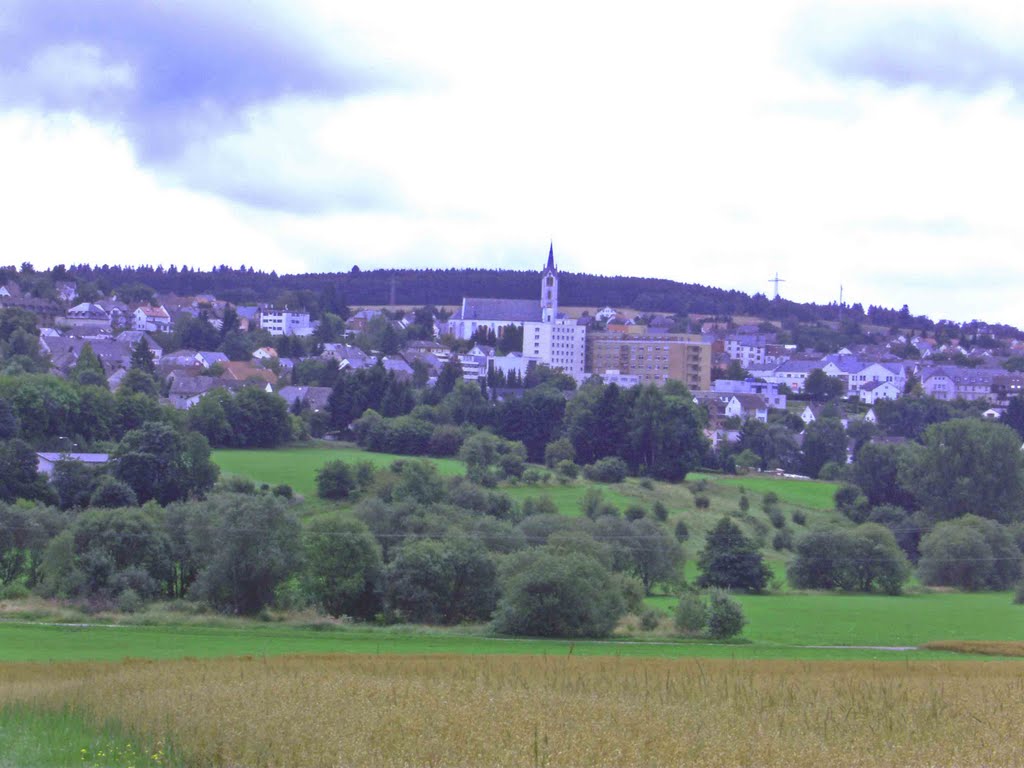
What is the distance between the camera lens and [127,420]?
222 ft

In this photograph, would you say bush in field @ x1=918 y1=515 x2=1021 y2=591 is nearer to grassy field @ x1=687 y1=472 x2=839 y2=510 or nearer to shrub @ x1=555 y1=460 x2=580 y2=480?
grassy field @ x1=687 y1=472 x2=839 y2=510

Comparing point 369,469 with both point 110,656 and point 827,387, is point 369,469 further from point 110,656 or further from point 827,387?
point 827,387

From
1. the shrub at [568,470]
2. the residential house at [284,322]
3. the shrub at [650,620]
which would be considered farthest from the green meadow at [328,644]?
the residential house at [284,322]

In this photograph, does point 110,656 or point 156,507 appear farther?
point 156,507

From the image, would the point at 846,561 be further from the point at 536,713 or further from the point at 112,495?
the point at 536,713

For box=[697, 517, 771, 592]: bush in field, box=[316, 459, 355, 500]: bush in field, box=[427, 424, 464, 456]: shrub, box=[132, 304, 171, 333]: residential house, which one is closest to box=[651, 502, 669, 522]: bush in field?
box=[697, 517, 771, 592]: bush in field

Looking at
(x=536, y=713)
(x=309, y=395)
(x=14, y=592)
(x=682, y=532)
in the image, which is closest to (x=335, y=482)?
(x=682, y=532)

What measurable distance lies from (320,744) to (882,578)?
41.8 metres

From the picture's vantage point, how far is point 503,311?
17050cm

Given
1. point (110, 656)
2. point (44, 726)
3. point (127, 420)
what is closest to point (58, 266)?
point (127, 420)

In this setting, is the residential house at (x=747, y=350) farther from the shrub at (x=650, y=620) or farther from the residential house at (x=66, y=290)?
the shrub at (x=650, y=620)

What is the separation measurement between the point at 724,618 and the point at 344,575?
36.6 ft

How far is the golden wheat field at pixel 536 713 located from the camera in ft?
42.0

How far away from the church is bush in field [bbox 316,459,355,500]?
244 feet
